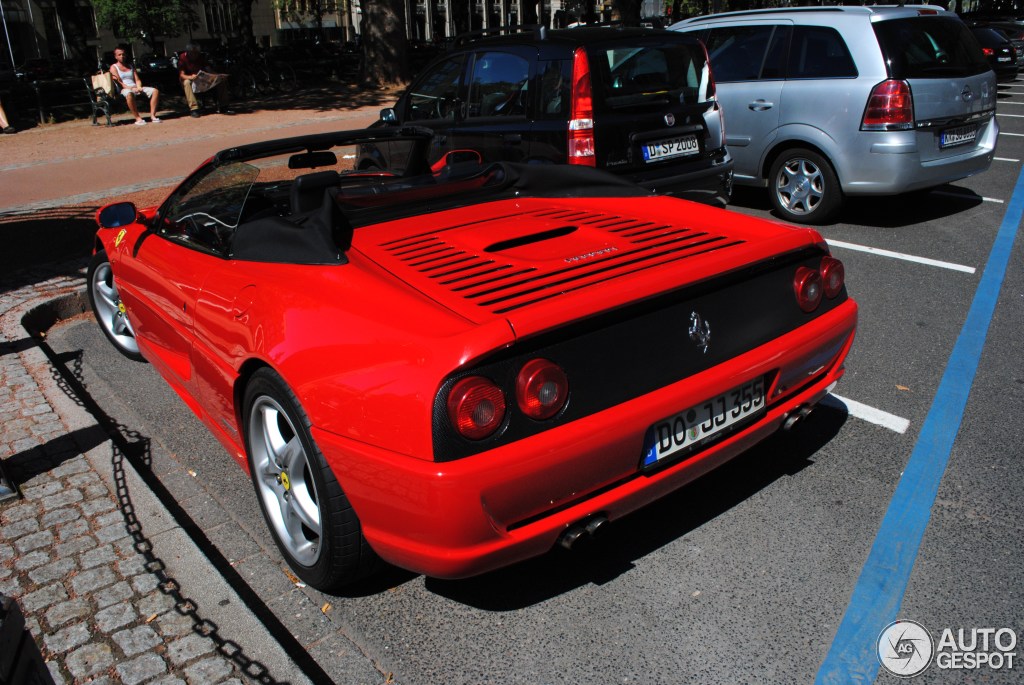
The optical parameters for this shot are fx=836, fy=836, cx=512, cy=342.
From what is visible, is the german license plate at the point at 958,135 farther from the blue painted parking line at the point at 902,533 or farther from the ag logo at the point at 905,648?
the ag logo at the point at 905,648

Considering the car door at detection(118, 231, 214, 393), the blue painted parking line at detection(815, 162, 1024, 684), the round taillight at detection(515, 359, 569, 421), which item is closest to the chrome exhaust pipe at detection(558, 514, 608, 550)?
the round taillight at detection(515, 359, 569, 421)

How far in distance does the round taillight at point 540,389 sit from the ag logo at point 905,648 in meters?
1.27

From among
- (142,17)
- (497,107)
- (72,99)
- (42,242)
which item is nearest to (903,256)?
(497,107)

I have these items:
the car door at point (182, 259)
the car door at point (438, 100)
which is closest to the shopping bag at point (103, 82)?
the car door at point (438, 100)

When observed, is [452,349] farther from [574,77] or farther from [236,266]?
[574,77]

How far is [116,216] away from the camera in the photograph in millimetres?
4156

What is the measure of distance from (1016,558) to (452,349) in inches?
85.6

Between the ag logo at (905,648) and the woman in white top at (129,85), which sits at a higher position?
the woman in white top at (129,85)

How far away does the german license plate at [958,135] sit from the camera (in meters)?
7.26

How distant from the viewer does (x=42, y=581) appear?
2.95 m

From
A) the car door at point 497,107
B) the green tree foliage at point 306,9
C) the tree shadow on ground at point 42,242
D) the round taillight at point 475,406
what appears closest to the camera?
the round taillight at point 475,406

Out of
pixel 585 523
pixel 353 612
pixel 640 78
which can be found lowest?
pixel 353 612

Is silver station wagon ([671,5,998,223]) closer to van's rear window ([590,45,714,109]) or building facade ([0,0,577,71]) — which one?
van's rear window ([590,45,714,109])

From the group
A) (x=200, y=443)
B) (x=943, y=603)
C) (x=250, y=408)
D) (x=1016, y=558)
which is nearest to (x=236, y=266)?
(x=250, y=408)
